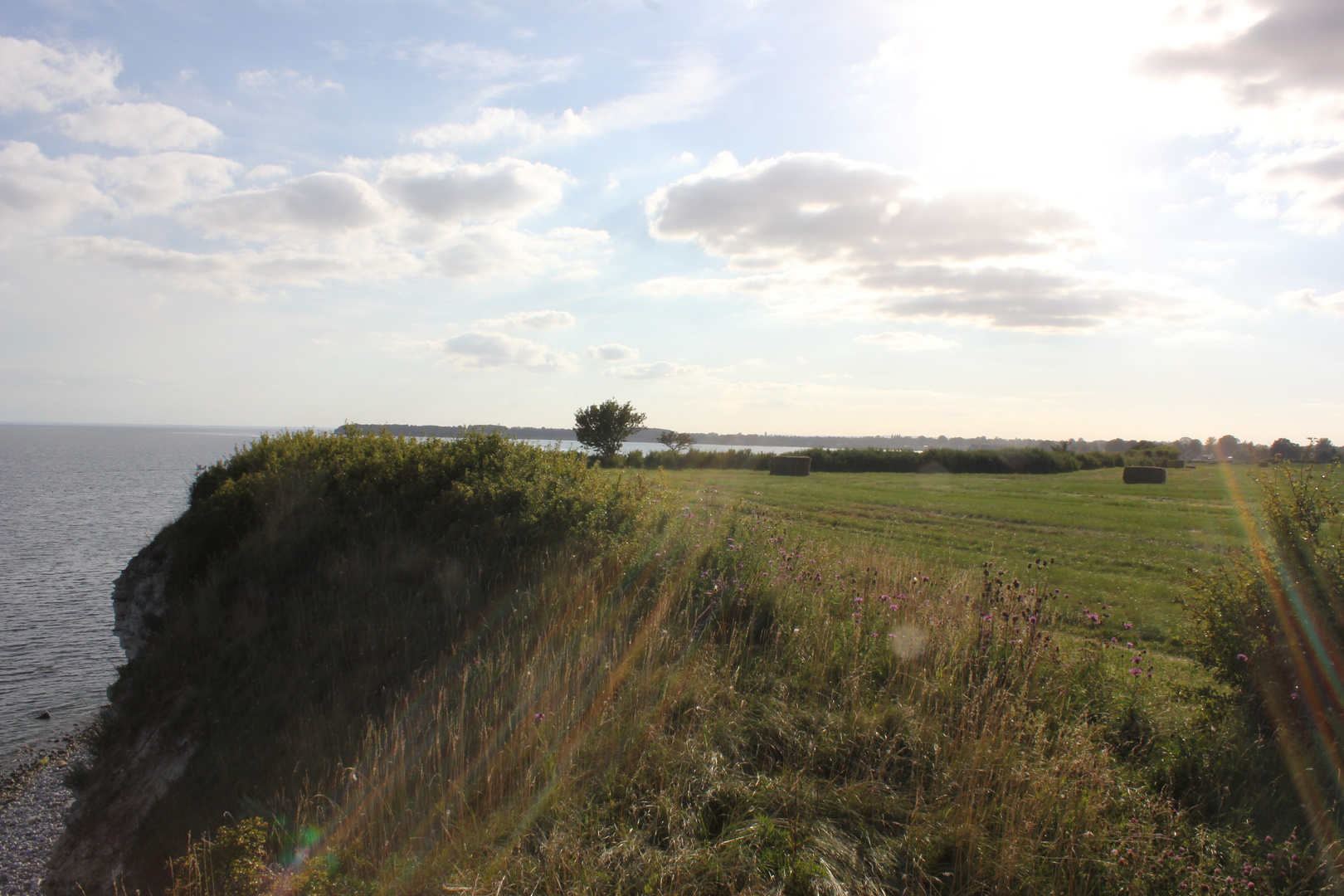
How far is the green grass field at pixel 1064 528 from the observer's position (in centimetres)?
1022

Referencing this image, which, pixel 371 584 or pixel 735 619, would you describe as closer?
pixel 735 619

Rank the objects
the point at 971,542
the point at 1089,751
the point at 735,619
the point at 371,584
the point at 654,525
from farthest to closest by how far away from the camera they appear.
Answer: the point at 971,542 → the point at 654,525 → the point at 371,584 → the point at 735,619 → the point at 1089,751

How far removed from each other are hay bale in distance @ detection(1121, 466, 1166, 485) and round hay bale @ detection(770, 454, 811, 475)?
1601 centimetres

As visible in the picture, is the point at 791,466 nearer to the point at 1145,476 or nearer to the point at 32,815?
the point at 1145,476

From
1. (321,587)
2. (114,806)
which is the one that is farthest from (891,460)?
(114,806)

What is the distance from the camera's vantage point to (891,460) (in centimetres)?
4619

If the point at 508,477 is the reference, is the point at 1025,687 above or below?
below

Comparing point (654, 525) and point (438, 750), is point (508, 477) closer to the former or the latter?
point (654, 525)

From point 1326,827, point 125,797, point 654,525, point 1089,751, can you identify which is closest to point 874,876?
point 1089,751

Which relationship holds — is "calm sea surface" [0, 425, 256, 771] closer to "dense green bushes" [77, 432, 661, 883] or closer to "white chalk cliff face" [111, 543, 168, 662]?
"white chalk cliff face" [111, 543, 168, 662]

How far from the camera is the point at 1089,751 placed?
171 inches

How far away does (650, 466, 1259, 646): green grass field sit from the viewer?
10.2 metres

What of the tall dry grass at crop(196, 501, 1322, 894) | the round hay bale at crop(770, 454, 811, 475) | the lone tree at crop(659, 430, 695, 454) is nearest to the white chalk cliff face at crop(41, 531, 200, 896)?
the tall dry grass at crop(196, 501, 1322, 894)

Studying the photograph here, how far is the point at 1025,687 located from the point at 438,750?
167 inches
